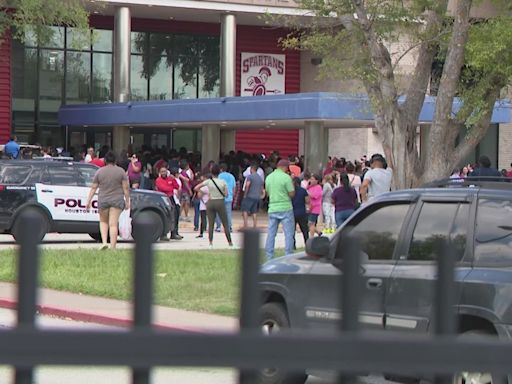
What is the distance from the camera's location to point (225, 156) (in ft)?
127

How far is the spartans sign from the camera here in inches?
1919

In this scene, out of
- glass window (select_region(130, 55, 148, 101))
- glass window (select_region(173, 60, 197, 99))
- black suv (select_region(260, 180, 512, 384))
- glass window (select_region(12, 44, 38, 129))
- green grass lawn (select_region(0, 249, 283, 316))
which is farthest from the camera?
glass window (select_region(173, 60, 197, 99))

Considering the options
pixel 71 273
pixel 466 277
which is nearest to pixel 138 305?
pixel 466 277

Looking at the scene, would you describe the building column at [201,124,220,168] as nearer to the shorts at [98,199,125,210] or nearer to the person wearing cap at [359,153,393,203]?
the shorts at [98,199,125,210]

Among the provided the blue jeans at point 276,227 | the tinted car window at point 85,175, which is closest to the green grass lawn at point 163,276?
the blue jeans at point 276,227

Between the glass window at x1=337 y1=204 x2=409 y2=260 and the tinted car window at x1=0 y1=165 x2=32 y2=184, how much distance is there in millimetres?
14604

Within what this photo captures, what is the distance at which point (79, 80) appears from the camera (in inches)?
1827

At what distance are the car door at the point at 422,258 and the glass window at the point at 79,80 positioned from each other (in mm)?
39982

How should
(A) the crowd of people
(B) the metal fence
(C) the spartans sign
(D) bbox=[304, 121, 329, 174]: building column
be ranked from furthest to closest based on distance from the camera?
(C) the spartans sign
(D) bbox=[304, 121, 329, 174]: building column
(A) the crowd of people
(B) the metal fence

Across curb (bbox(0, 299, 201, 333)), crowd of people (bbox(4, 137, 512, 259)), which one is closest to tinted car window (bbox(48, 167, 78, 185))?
crowd of people (bbox(4, 137, 512, 259))

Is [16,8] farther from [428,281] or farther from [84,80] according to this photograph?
[428,281]

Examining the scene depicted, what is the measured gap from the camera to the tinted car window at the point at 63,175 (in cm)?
2170

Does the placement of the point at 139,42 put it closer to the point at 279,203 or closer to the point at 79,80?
the point at 79,80

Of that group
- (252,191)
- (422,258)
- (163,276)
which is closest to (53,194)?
(252,191)
